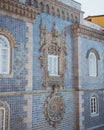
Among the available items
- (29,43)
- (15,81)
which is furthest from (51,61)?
(15,81)

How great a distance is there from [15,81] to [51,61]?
9.77ft

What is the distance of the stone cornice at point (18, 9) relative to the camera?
11.3 m

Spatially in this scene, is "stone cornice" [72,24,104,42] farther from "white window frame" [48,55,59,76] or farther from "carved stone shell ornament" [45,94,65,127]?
"carved stone shell ornament" [45,94,65,127]

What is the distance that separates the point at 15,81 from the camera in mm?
11570

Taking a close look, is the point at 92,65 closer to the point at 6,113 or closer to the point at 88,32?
the point at 88,32

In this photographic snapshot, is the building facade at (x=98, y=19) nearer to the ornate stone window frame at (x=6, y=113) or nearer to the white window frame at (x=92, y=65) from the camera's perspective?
the white window frame at (x=92, y=65)

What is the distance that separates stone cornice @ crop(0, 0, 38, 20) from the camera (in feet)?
36.9

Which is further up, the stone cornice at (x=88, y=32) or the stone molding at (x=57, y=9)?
the stone molding at (x=57, y=9)

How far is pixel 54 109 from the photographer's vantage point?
45.4 ft

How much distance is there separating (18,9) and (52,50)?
310 cm

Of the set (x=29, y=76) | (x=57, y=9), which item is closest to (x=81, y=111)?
(x=29, y=76)

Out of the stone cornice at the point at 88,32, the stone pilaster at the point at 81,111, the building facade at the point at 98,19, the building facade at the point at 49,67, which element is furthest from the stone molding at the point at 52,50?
the building facade at the point at 98,19

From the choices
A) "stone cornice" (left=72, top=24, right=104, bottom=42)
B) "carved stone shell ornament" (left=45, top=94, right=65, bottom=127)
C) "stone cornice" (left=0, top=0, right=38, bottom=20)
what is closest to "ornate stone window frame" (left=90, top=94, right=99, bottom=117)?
"carved stone shell ornament" (left=45, top=94, right=65, bottom=127)

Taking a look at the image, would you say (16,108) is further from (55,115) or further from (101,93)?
(101,93)
